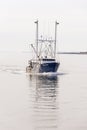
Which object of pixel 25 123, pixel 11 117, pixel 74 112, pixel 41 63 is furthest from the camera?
pixel 41 63

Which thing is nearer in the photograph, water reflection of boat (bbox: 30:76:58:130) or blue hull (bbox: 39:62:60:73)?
water reflection of boat (bbox: 30:76:58:130)

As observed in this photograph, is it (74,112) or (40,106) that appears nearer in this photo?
(74,112)

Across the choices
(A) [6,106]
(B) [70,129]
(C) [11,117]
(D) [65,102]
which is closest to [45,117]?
(C) [11,117]

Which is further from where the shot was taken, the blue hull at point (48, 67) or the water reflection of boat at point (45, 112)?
the blue hull at point (48, 67)

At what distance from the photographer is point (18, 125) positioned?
3117 centimetres

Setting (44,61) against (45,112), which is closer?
(45,112)

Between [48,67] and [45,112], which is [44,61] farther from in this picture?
[45,112]

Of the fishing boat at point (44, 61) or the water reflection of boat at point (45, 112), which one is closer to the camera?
the water reflection of boat at point (45, 112)

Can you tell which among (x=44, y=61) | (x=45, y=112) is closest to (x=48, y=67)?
(x=44, y=61)

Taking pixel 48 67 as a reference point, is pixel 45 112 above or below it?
below

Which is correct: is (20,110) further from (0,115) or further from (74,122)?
(74,122)

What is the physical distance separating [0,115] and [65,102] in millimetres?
10870

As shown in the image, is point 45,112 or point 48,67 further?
point 48,67

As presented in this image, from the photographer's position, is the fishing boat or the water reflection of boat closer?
the water reflection of boat
